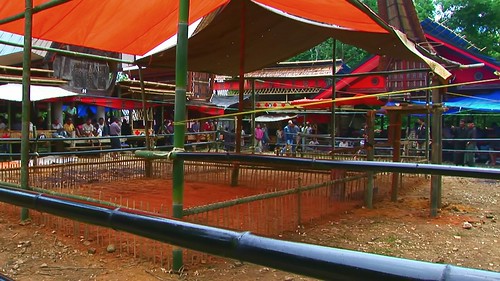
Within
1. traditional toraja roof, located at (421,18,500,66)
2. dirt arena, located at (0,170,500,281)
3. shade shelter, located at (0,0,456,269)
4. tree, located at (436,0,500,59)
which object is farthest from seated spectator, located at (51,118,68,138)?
tree, located at (436,0,500,59)

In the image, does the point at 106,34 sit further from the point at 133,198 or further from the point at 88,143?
the point at 88,143

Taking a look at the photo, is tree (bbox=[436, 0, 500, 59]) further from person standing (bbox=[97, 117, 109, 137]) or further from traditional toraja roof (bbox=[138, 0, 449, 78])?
person standing (bbox=[97, 117, 109, 137])

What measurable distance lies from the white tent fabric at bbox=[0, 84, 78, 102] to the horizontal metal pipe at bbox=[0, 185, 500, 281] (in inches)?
479

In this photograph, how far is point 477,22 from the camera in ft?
62.2

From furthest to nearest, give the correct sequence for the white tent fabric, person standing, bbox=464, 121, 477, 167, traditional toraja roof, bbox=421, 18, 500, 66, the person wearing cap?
1. traditional toraja roof, bbox=421, 18, 500, 66
2. the person wearing cap
3. the white tent fabric
4. person standing, bbox=464, 121, 477, 167

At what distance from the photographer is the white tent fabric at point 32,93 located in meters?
11.8

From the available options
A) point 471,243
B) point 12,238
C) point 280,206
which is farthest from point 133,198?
point 471,243

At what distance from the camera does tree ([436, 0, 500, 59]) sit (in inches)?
720

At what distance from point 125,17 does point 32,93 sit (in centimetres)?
792

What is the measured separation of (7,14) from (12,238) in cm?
313

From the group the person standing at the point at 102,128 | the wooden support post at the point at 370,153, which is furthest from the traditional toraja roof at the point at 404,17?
the person standing at the point at 102,128

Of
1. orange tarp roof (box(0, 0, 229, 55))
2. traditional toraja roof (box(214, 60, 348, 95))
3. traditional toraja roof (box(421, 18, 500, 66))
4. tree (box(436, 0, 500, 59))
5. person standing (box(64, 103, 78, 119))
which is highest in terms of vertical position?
tree (box(436, 0, 500, 59))

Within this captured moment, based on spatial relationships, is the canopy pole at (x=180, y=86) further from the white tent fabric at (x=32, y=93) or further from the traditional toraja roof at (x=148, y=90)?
the traditional toraja roof at (x=148, y=90)

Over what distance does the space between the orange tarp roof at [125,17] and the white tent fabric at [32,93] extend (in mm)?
6195
